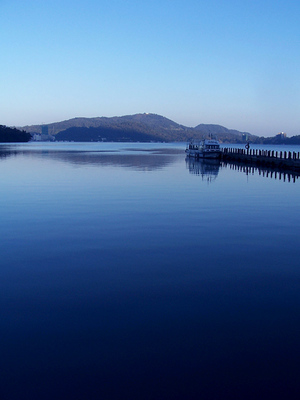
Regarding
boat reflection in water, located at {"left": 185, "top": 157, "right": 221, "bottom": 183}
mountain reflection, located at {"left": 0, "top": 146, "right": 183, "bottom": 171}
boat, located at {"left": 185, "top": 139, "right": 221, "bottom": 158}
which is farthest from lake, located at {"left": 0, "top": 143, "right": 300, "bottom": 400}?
boat, located at {"left": 185, "top": 139, "right": 221, "bottom": 158}

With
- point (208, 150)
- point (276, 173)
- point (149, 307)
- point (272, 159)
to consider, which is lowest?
point (149, 307)

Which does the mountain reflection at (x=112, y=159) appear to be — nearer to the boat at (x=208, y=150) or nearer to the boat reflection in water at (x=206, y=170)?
the boat reflection in water at (x=206, y=170)

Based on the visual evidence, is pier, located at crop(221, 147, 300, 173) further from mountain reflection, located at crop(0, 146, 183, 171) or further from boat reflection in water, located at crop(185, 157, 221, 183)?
mountain reflection, located at crop(0, 146, 183, 171)

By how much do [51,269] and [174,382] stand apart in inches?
223

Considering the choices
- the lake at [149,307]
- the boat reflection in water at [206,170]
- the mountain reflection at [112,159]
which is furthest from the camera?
the mountain reflection at [112,159]

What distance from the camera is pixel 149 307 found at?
7996mm

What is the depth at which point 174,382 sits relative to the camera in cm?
560

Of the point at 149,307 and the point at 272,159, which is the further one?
the point at 272,159

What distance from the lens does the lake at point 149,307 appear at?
5645mm

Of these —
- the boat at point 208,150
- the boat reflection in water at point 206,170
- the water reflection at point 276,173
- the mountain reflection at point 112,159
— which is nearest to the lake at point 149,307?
the boat reflection in water at point 206,170

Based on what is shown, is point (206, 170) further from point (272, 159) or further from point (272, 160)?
point (272, 159)

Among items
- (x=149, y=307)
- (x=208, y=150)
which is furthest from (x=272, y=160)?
(x=149, y=307)

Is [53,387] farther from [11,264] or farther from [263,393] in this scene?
[11,264]

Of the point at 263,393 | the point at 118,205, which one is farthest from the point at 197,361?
the point at 118,205
